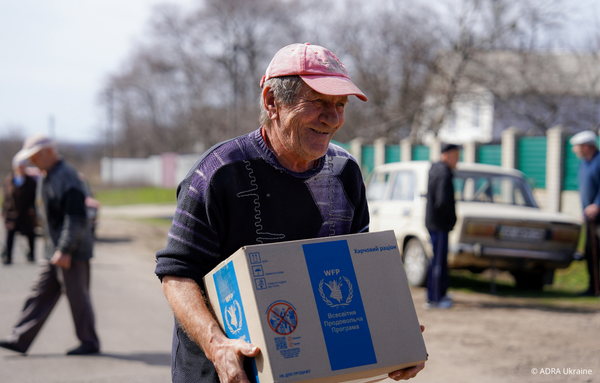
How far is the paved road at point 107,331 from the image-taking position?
521cm

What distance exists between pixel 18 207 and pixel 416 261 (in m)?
7.19

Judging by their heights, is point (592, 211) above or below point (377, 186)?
below

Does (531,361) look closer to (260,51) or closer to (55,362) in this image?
(55,362)

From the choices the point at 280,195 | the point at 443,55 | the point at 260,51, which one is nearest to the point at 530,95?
the point at 443,55

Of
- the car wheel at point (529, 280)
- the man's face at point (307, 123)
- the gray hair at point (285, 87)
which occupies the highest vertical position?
the gray hair at point (285, 87)

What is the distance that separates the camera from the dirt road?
200 inches

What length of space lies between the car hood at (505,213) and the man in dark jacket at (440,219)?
0.56 metres

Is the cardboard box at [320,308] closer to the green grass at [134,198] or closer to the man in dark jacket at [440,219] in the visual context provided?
the man in dark jacket at [440,219]

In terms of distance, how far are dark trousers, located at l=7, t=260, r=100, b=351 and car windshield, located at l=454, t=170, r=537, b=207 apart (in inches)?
209

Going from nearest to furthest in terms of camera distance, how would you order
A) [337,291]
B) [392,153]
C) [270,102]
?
[337,291] < [270,102] < [392,153]

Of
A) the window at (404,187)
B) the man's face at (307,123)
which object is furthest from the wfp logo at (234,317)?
the window at (404,187)

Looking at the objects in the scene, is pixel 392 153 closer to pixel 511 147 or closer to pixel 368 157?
pixel 368 157

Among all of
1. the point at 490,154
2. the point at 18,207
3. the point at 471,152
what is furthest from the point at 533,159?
the point at 18,207

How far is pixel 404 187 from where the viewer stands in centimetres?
933
